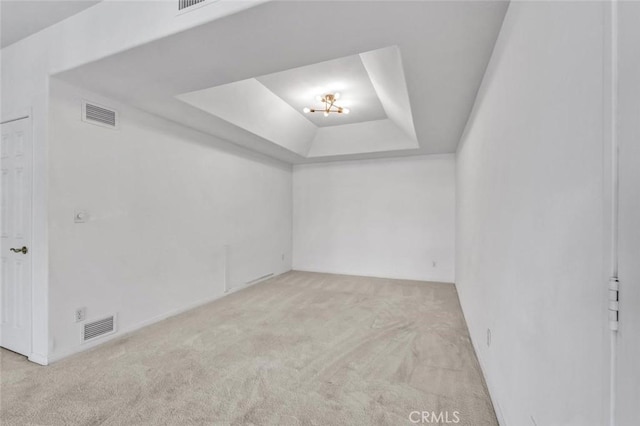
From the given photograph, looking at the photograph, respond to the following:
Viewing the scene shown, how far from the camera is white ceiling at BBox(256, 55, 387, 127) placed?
291cm

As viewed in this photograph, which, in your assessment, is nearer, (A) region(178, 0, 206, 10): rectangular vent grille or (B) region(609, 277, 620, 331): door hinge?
(B) region(609, 277, 620, 331): door hinge

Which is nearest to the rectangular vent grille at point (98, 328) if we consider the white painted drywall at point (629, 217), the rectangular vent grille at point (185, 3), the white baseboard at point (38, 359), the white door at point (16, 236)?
the white baseboard at point (38, 359)

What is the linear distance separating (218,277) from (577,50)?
4044 mm

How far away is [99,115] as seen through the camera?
8.48ft

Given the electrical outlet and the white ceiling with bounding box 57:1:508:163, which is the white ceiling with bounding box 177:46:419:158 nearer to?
the white ceiling with bounding box 57:1:508:163

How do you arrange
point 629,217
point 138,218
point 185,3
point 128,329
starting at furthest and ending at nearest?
point 138,218 → point 128,329 → point 185,3 → point 629,217

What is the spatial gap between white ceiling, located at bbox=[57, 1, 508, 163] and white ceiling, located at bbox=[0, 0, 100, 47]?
428 millimetres

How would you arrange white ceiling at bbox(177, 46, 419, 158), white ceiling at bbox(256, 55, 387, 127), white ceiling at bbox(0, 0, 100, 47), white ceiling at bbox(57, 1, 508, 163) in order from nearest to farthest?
white ceiling at bbox(57, 1, 508, 163), white ceiling at bbox(0, 0, 100, 47), white ceiling at bbox(177, 46, 419, 158), white ceiling at bbox(256, 55, 387, 127)

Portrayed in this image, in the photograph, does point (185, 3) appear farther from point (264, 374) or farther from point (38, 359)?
point (38, 359)

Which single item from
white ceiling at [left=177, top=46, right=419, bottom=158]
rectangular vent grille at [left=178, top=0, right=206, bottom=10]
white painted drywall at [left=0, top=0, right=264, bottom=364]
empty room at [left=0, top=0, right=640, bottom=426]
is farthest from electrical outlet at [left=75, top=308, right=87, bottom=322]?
rectangular vent grille at [left=178, top=0, right=206, bottom=10]

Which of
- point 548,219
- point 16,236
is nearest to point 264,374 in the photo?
point 548,219

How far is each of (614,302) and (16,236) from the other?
3.73 m

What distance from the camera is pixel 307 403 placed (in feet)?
5.82

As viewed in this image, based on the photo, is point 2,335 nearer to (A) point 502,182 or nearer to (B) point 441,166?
(A) point 502,182
